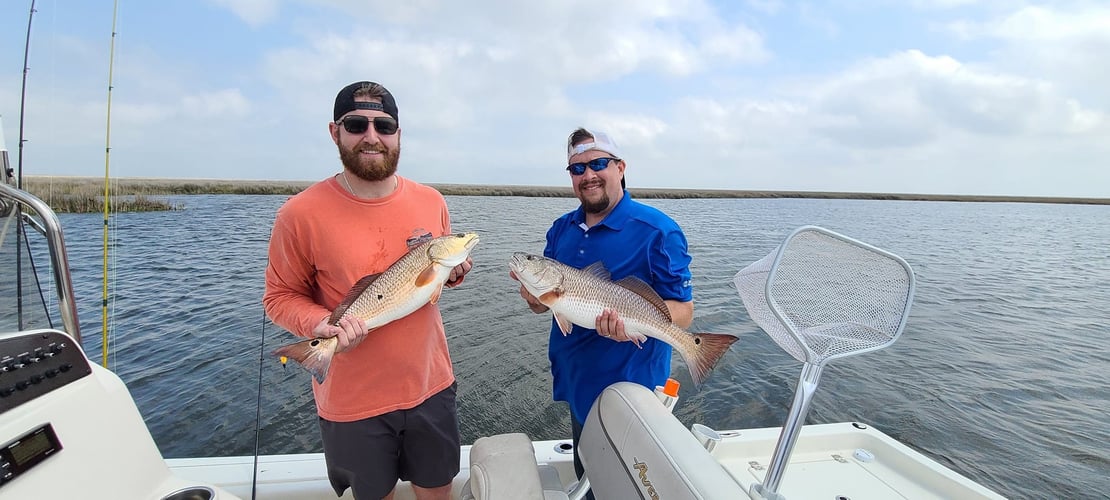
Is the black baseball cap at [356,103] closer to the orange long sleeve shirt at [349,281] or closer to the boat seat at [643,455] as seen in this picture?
the orange long sleeve shirt at [349,281]

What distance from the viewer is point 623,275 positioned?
324 centimetres

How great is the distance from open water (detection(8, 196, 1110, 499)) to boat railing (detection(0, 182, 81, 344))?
1.14 m

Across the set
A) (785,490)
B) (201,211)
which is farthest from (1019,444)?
(201,211)

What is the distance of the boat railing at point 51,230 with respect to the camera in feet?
7.20

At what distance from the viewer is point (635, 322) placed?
3031mm

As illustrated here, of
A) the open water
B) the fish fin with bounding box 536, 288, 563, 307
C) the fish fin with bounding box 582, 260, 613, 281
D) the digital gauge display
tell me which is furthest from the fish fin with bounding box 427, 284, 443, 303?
the digital gauge display

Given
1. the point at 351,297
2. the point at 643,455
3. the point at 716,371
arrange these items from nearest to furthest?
the point at 643,455
the point at 351,297
the point at 716,371

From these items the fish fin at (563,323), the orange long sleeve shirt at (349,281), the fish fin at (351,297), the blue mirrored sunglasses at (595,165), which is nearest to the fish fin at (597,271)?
the fish fin at (563,323)

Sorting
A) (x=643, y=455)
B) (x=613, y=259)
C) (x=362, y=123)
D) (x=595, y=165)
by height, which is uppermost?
(x=362, y=123)

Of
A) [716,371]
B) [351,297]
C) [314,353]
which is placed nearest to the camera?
[314,353]

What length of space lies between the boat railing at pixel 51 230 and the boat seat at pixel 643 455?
101 inches

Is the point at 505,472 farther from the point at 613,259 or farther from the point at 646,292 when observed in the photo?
the point at 613,259

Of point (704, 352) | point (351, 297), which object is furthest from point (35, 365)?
point (704, 352)

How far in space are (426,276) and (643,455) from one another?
1.58m
